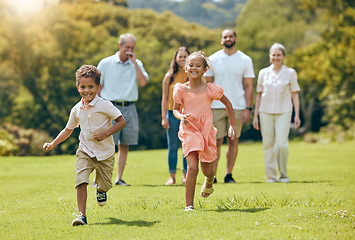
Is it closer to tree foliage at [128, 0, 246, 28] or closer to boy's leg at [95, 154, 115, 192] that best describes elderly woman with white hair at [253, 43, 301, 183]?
boy's leg at [95, 154, 115, 192]

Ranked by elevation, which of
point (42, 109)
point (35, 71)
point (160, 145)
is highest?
point (35, 71)

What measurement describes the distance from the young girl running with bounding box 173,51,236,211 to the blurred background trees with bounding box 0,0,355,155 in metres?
14.4

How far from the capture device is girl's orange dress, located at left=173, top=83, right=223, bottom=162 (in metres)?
6.28

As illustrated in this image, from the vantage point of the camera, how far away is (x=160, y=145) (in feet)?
111

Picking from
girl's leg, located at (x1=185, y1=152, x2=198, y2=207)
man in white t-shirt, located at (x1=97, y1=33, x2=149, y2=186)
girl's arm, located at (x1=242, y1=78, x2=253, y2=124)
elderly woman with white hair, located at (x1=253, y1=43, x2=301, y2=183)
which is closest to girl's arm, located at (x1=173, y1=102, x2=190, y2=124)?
girl's leg, located at (x1=185, y1=152, x2=198, y2=207)

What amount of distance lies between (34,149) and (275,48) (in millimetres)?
14703

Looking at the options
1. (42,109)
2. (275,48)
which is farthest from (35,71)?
(275,48)

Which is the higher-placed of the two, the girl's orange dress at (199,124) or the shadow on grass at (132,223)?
the girl's orange dress at (199,124)

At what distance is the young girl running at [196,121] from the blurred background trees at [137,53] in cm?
1439

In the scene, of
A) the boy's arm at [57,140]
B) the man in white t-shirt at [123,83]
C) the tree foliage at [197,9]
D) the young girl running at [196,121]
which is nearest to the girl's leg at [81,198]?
the boy's arm at [57,140]

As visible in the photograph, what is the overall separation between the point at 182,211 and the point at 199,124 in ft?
3.53

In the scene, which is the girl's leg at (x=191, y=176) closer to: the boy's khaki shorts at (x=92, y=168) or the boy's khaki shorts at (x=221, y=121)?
the boy's khaki shorts at (x=92, y=168)

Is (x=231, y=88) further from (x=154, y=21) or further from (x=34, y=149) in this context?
(x=154, y=21)

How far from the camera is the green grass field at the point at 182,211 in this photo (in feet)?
16.7
